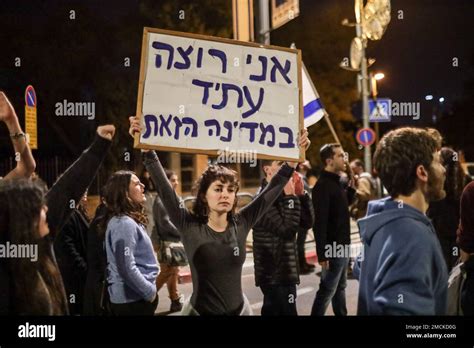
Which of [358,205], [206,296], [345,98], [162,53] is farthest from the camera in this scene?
[345,98]

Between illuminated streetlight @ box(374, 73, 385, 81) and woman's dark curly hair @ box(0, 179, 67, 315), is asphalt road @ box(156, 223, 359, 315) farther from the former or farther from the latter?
illuminated streetlight @ box(374, 73, 385, 81)

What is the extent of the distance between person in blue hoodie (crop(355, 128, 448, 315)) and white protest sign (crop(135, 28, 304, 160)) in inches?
40.8

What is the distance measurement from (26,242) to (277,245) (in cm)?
181

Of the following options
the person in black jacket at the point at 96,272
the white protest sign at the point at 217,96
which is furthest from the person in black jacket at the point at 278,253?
the person in black jacket at the point at 96,272

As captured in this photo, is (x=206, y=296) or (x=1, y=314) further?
(x=206, y=296)

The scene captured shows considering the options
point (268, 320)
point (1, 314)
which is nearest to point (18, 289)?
point (1, 314)

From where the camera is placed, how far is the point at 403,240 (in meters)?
1.99

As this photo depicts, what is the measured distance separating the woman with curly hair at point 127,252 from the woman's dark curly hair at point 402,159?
1526mm

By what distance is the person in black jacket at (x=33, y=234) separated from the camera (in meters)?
2.60

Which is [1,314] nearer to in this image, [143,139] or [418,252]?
[143,139]

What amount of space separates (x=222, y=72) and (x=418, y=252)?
166 centimetres

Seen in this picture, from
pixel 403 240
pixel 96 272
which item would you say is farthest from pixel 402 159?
pixel 96 272

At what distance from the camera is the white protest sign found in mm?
3119

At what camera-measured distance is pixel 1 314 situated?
270 cm
